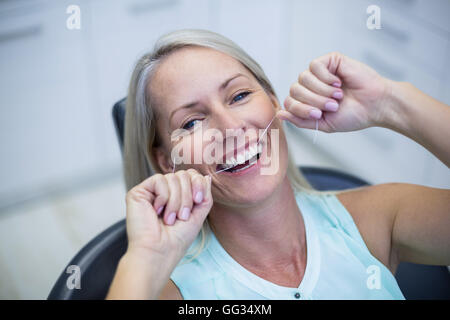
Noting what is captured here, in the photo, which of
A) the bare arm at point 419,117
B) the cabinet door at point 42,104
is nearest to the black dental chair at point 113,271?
the bare arm at point 419,117

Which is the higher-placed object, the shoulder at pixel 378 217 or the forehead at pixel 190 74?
the forehead at pixel 190 74

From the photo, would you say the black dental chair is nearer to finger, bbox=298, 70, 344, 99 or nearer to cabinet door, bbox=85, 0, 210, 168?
finger, bbox=298, 70, 344, 99

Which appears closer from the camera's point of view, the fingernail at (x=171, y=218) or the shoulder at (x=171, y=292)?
the fingernail at (x=171, y=218)

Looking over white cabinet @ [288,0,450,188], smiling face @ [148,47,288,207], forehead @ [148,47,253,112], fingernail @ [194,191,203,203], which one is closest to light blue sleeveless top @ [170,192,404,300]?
smiling face @ [148,47,288,207]

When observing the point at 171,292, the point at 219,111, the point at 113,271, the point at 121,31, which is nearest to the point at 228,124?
the point at 219,111

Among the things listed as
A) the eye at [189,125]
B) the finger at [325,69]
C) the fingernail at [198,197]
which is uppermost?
the finger at [325,69]

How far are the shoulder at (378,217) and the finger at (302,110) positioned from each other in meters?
0.31

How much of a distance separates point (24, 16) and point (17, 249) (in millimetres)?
1099

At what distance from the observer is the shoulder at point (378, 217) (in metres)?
1.17

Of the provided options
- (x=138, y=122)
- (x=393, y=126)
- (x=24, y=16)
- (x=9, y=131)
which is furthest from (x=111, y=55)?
(x=393, y=126)

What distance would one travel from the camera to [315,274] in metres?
1.12

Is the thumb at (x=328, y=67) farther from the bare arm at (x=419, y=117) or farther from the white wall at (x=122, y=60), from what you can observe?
the white wall at (x=122, y=60)

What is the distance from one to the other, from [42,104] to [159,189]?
1621 millimetres

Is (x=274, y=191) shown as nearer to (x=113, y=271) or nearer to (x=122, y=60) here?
(x=113, y=271)
